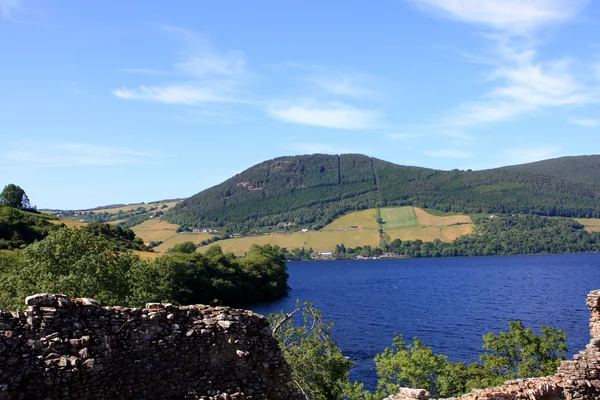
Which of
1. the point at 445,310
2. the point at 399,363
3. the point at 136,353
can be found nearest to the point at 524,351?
the point at 399,363

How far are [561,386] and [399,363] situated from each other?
34.3 feet

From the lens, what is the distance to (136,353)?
1016 centimetres

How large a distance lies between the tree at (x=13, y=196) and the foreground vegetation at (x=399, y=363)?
364ft

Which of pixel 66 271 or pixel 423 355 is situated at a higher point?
pixel 66 271

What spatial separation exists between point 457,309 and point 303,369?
65.9m

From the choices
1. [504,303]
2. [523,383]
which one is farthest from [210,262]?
[523,383]

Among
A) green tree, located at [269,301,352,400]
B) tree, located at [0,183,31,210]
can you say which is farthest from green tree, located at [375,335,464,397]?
tree, located at [0,183,31,210]

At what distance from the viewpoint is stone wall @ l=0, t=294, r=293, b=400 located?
9.13 m

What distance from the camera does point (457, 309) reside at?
8294 centimetres

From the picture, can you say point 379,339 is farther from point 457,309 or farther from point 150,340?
point 150,340

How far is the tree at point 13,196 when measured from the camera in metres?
120

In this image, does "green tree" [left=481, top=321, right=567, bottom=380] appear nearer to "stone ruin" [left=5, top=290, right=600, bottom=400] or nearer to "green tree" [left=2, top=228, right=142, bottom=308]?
"green tree" [left=2, top=228, right=142, bottom=308]

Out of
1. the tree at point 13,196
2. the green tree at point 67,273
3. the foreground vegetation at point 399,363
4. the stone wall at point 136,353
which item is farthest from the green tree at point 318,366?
the tree at point 13,196

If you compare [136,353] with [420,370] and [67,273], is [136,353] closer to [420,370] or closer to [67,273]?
[67,273]
